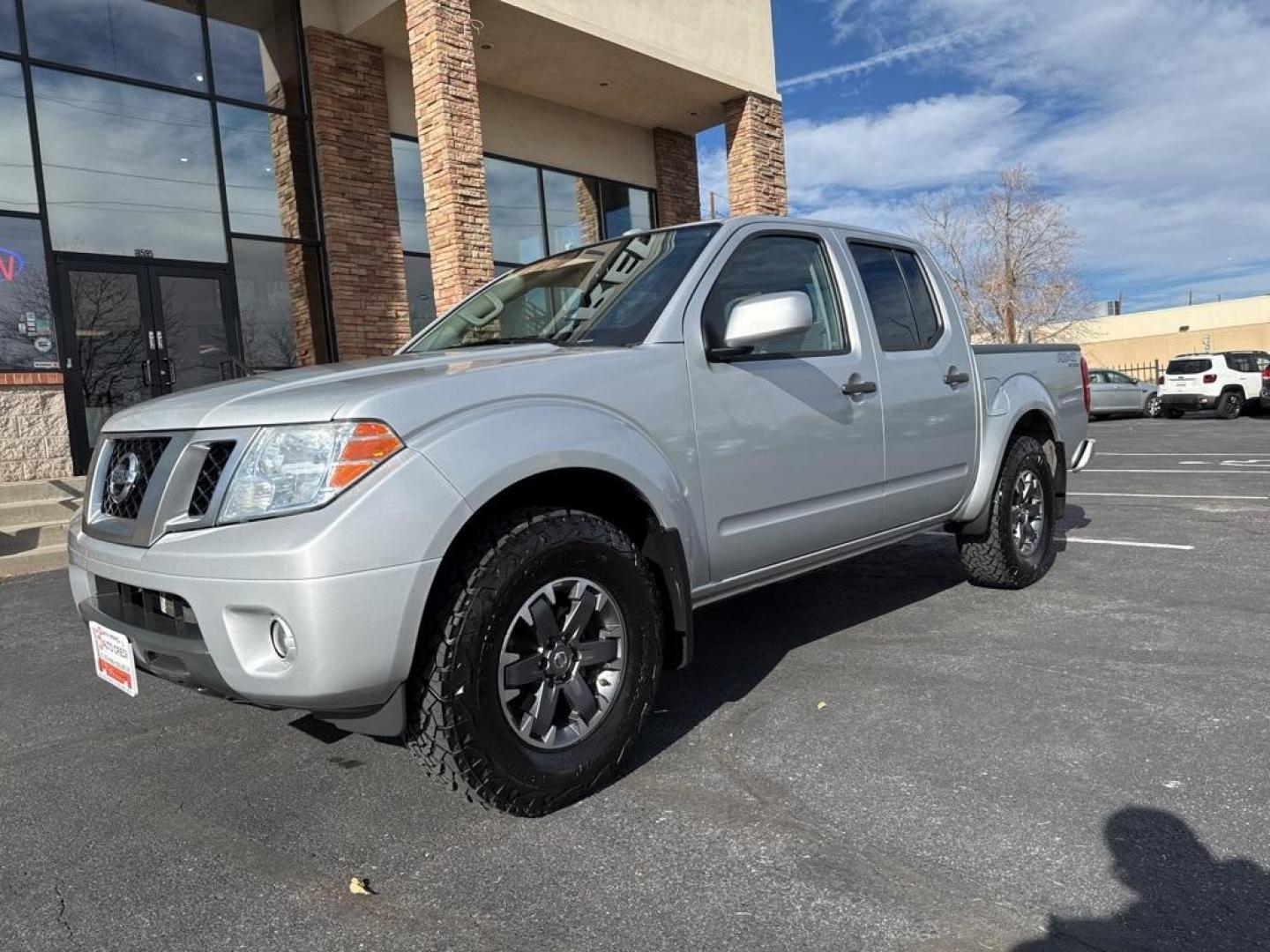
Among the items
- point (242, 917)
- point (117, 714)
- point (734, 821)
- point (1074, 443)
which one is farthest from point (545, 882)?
point (1074, 443)

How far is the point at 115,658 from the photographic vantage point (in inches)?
105

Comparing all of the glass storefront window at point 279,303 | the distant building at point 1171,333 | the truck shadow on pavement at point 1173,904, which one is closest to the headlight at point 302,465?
the truck shadow on pavement at point 1173,904

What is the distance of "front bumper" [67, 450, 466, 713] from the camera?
86.0 inches

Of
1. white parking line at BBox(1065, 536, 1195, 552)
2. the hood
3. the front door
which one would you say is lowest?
white parking line at BBox(1065, 536, 1195, 552)

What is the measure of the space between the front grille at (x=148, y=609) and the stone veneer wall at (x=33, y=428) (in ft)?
24.5

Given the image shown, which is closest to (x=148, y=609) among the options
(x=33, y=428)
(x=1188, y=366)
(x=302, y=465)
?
(x=302, y=465)

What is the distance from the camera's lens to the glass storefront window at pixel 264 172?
421 inches

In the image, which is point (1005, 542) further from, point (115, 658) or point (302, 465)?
point (115, 658)

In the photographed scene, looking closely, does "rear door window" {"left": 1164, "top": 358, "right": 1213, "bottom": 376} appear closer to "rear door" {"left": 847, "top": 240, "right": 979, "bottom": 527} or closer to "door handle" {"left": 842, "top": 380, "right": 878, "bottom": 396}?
"rear door" {"left": 847, "top": 240, "right": 979, "bottom": 527}

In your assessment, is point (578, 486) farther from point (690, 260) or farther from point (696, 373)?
point (690, 260)

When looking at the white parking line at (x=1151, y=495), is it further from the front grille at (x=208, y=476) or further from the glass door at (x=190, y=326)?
the glass door at (x=190, y=326)

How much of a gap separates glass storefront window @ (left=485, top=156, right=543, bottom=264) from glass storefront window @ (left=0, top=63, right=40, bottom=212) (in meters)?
5.55

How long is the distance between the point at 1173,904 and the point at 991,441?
2.83m

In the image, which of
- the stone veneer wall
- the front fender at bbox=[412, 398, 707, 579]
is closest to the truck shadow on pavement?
the front fender at bbox=[412, 398, 707, 579]
